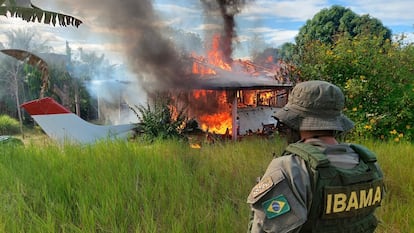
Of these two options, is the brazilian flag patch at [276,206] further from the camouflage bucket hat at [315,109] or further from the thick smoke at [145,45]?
the thick smoke at [145,45]

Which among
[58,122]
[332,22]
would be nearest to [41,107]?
[58,122]

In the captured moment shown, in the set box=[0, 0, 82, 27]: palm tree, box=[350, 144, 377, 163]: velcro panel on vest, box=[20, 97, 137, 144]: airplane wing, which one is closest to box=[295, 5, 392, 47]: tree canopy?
box=[20, 97, 137, 144]: airplane wing

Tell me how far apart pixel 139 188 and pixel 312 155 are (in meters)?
2.38

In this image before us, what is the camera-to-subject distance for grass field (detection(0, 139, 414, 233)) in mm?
2732

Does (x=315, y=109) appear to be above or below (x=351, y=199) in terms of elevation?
above

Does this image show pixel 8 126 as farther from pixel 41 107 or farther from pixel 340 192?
pixel 340 192

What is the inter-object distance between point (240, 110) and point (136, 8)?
19.7 ft

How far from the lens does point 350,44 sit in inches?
288

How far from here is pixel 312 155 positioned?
4.34 ft

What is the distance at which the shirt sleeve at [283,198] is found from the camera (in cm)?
132

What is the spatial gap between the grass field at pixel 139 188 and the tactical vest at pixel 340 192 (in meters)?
1.33

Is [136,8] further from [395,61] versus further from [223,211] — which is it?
[223,211]

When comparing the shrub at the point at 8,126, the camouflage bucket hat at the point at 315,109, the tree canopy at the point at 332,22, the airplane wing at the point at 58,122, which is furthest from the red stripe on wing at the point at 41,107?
the tree canopy at the point at 332,22

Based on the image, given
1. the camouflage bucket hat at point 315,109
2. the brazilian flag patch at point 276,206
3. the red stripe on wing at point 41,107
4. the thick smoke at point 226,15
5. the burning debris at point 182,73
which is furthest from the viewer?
the thick smoke at point 226,15
